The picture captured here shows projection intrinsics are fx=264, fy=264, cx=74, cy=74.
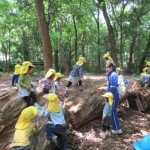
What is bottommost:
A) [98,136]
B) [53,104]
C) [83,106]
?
[98,136]

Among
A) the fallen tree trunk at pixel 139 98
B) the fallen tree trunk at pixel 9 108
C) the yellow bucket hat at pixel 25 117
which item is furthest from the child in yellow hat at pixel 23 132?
the fallen tree trunk at pixel 139 98

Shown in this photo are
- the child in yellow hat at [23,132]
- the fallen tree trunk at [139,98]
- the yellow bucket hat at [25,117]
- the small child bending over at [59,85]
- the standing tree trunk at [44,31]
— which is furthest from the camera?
the standing tree trunk at [44,31]

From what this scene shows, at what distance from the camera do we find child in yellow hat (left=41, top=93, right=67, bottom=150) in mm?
5895

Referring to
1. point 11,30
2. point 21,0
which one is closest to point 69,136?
point 21,0

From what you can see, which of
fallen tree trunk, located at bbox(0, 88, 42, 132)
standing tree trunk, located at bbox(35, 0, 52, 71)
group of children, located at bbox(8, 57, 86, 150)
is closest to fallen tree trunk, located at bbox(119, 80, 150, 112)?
standing tree trunk, located at bbox(35, 0, 52, 71)

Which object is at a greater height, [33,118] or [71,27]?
[71,27]

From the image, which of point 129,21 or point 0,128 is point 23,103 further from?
point 129,21

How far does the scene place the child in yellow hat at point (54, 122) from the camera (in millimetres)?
5895

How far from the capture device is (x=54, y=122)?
5.93m

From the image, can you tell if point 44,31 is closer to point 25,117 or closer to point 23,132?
A: point 25,117

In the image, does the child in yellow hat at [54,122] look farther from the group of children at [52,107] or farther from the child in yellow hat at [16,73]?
the child in yellow hat at [16,73]

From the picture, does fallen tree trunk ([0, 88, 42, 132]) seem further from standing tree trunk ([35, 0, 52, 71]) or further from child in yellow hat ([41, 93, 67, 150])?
standing tree trunk ([35, 0, 52, 71])

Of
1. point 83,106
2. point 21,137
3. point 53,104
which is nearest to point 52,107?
point 53,104

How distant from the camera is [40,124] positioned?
6441mm
